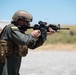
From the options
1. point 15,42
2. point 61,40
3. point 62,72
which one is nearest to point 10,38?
point 15,42

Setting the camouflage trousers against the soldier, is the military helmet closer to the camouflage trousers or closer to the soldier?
the soldier

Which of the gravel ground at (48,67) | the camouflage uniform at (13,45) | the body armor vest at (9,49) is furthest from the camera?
the gravel ground at (48,67)

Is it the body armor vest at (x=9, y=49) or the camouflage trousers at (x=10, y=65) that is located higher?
the body armor vest at (x=9, y=49)

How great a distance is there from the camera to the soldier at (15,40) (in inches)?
215

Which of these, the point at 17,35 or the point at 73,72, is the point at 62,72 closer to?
the point at 73,72

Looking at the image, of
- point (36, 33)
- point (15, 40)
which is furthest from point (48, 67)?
point (15, 40)

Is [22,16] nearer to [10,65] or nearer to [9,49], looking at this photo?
[9,49]

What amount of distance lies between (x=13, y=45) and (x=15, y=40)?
0.79 feet

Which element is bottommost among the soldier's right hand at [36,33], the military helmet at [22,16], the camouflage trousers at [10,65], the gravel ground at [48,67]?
the gravel ground at [48,67]

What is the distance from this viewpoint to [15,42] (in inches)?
217

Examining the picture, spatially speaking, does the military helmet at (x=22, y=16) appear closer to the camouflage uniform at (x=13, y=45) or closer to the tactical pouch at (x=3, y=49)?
the camouflage uniform at (x=13, y=45)

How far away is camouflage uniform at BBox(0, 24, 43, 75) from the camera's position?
215 inches

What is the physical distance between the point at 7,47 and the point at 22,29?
16.0 inches

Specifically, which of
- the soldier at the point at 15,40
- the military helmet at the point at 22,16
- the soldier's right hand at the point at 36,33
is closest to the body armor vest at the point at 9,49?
the soldier at the point at 15,40
